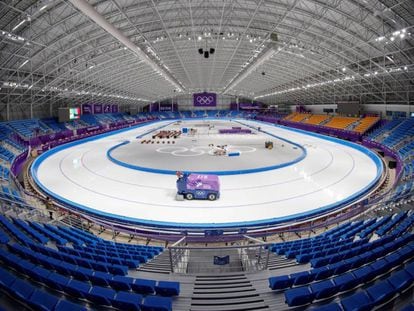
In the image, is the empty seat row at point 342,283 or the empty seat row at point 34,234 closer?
the empty seat row at point 342,283

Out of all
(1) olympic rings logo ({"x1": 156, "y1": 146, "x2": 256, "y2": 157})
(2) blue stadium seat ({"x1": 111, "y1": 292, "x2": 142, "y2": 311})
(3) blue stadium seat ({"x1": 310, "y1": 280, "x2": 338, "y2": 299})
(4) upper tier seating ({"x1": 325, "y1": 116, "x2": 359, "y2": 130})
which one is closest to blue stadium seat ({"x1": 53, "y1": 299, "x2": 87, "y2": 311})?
(2) blue stadium seat ({"x1": 111, "y1": 292, "x2": 142, "y2": 311})

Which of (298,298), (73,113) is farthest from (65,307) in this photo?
(73,113)

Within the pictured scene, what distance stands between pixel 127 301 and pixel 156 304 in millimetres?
523

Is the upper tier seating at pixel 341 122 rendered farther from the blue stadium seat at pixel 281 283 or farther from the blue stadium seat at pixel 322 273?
the blue stadium seat at pixel 281 283

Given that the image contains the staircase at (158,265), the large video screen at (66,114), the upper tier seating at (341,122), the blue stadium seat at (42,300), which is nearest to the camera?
the blue stadium seat at (42,300)

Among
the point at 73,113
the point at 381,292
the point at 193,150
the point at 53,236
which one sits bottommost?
the point at 193,150

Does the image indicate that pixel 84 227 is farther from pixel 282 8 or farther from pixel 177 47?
pixel 177 47

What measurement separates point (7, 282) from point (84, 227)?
747cm

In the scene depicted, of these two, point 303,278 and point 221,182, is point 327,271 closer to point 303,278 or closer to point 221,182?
point 303,278

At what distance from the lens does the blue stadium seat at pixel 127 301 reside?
14.2 feet

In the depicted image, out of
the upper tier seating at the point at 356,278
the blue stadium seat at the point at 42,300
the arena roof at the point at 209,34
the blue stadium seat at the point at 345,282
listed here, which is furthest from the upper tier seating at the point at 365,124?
the blue stadium seat at the point at 42,300

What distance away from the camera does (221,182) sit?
18.2 meters

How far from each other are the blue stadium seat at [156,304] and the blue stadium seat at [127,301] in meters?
0.11

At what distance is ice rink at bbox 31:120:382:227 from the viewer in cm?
1341
